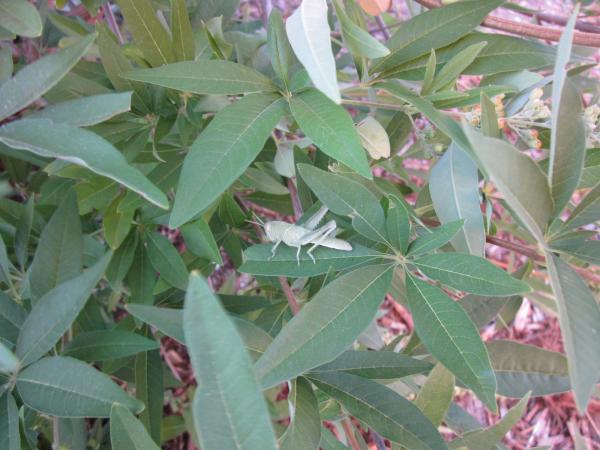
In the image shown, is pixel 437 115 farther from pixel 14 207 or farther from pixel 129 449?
pixel 14 207

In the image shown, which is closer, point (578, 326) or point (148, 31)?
point (578, 326)

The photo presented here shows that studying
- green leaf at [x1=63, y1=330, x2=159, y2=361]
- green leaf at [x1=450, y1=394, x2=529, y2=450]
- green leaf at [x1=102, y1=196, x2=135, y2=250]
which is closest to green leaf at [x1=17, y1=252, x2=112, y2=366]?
green leaf at [x1=63, y1=330, x2=159, y2=361]

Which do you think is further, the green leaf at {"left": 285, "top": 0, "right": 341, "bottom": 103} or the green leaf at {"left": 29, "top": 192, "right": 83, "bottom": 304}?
the green leaf at {"left": 29, "top": 192, "right": 83, "bottom": 304}

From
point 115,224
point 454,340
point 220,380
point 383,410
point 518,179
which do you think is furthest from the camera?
point 115,224

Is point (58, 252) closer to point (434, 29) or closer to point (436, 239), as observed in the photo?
point (436, 239)

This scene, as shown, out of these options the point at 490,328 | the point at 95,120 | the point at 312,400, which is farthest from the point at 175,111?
the point at 490,328

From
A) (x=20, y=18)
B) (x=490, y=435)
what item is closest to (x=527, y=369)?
(x=490, y=435)

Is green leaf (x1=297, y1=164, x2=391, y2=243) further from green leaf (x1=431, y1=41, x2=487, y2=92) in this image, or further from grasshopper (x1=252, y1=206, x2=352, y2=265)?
green leaf (x1=431, y1=41, x2=487, y2=92)
